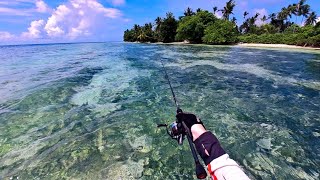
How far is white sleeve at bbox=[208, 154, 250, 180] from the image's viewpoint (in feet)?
8.40

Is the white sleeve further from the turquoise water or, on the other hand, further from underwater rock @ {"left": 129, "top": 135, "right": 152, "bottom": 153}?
underwater rock @ {"left": 129, "top": 135, "right": 152, "bottom": 153}

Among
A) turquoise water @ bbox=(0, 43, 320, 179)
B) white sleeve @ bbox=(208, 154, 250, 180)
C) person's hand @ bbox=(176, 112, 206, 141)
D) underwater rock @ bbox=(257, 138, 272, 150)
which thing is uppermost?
person's hand @ bbox=(176, 112, 206, 141)

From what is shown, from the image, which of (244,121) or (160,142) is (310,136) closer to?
(244,121)

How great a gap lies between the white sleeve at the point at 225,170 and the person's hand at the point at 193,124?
468 millimetres

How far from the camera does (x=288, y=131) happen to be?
6.60m

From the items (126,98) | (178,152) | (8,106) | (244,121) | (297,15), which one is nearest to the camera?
(178,152)

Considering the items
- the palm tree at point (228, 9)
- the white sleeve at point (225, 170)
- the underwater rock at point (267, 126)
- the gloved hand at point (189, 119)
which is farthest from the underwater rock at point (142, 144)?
the palm tree at point (228, 9)

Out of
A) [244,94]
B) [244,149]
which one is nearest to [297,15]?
[244,94]

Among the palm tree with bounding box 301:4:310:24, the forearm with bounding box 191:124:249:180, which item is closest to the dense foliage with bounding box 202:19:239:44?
the palm tree with bounding box 301:4:310:24

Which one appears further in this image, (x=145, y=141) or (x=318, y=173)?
(x=145, y=141)

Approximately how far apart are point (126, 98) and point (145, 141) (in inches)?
165

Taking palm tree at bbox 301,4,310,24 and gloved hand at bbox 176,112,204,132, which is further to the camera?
palm tree at bbox 301,4,310,24

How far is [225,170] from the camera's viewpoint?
2662 mm

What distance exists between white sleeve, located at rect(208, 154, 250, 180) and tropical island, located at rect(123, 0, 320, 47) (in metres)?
48.7
